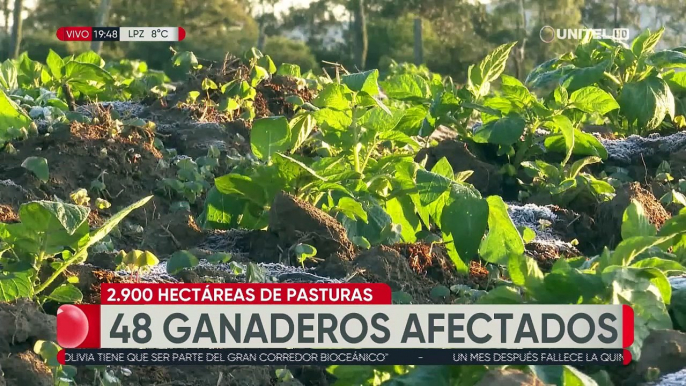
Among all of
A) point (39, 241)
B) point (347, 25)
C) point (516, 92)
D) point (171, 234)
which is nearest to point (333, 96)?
point (171, 234)

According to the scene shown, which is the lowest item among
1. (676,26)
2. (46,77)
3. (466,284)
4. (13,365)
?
(13,365)

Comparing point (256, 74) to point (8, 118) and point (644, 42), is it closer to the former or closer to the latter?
point (8, 118)

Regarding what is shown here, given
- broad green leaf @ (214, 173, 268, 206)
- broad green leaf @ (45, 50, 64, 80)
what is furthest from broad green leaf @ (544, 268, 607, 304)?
broad green leaf @ (45, 50, 64, 80)

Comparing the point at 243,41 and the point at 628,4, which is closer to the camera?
the point at 628,4

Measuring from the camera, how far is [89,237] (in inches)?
101

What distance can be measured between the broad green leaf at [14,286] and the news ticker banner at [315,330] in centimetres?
20

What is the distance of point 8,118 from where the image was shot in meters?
3.69

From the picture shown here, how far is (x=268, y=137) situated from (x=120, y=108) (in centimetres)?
175

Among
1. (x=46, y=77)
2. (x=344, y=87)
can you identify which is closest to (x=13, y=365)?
(x=344, y=87)

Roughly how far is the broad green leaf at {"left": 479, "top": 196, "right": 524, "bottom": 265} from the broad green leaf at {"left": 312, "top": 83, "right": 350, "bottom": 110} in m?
0.70

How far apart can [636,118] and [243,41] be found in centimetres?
1889

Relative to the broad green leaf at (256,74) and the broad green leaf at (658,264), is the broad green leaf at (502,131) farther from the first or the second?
the broad green leaf at (658,264)

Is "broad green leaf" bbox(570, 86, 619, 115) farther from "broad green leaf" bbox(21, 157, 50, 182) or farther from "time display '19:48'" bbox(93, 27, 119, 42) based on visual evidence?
"time display '19:48'" bbox(93, 27, 119, 42)

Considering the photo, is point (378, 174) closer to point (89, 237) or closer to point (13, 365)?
point (89, 237)
